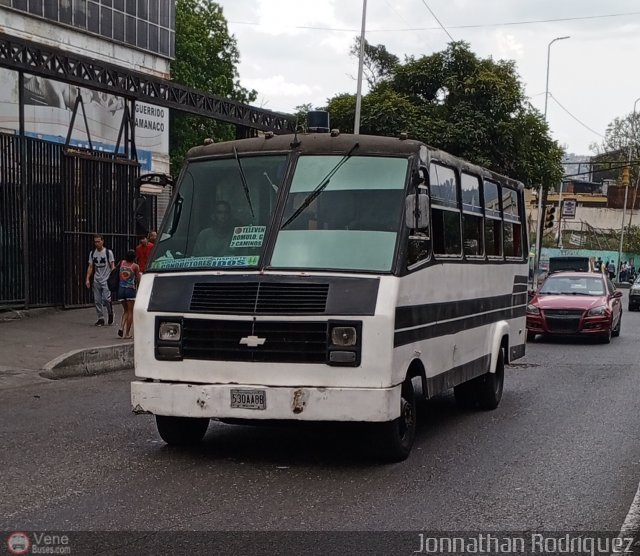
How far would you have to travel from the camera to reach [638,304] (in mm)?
38094

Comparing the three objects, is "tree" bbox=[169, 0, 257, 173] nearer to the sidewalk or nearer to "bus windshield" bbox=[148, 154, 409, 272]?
the sidewalk

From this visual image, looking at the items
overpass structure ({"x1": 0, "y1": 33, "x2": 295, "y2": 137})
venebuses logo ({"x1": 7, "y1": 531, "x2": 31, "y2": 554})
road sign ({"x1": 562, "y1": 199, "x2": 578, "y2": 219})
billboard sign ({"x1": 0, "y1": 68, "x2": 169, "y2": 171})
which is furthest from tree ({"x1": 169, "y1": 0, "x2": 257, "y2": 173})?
venebuses logo ({"x1": 7, "y1": 531, "x2": 31, "y2": 554})

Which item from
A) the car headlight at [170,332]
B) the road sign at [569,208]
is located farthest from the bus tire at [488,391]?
the road sign at [569,208]

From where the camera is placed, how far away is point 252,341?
7629mm

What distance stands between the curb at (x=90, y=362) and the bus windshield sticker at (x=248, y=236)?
609cm

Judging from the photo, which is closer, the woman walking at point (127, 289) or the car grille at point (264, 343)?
the car grille at point (264, 343)

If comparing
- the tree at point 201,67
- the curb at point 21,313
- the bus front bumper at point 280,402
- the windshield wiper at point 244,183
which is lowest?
the curb at point 21,313

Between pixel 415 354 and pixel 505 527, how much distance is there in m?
2.32

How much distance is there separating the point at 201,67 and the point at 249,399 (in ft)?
164

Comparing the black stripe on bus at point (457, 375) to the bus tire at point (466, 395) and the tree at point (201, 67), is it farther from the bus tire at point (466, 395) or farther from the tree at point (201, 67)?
the tree at point (201, 67)

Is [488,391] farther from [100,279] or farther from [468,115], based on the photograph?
[468,115]

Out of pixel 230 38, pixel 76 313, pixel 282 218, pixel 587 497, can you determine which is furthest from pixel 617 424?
pixel 230 38

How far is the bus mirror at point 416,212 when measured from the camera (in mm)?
8070

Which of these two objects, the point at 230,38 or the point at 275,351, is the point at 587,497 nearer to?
the point at 275,351
